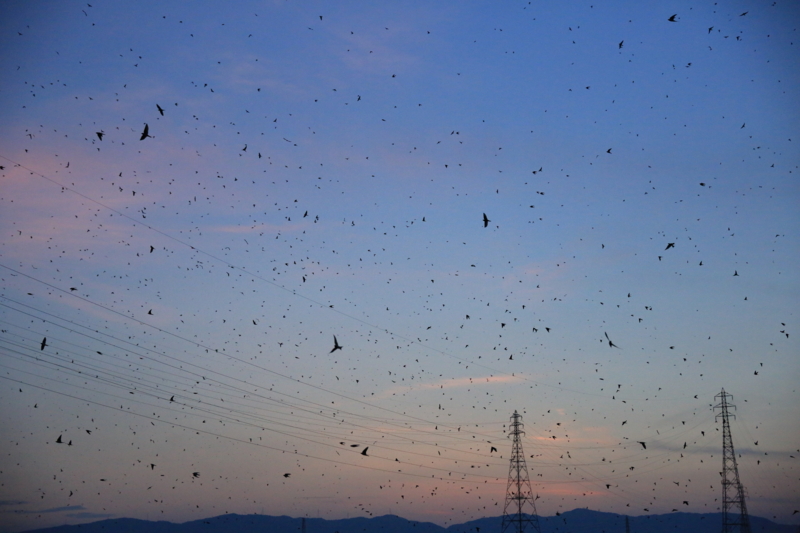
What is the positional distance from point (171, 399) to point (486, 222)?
25.1 m

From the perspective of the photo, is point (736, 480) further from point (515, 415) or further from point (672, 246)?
point (672, 246)

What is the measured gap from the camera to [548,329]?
4731 centimetres

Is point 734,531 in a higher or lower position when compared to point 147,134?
lower

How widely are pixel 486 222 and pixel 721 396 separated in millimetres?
44037

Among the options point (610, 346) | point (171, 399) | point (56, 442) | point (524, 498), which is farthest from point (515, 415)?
point (56, 442)

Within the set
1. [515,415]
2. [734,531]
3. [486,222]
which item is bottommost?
[734,531]

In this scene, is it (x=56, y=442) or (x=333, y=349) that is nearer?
(x=333, y=349)

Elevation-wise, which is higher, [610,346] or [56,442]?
[610,346]

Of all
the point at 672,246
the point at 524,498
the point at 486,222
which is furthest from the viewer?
the point at 524,498

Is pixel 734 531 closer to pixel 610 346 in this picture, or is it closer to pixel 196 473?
pixel 610 346

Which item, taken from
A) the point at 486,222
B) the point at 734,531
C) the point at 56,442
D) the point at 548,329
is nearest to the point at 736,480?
the point at 734,531

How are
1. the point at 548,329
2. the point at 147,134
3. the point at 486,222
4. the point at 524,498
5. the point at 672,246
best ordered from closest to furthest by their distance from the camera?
the point at 147,134 < the point at 486,222 < the point at 672,246 < the point at 548,329 < the point at 524,498

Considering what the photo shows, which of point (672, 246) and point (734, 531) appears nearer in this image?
point (672, 246)

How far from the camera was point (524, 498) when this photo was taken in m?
62.6
